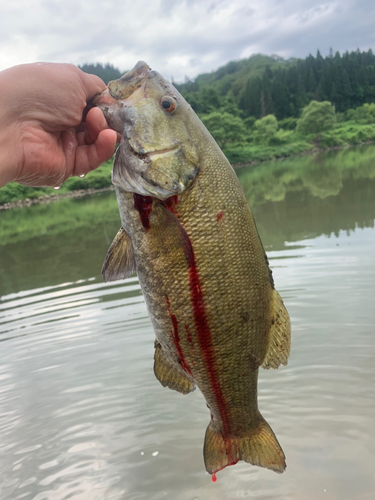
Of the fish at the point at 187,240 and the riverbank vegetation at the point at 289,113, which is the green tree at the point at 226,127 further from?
the fish at the point at 187,240

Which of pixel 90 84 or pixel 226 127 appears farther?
pixel 226 127

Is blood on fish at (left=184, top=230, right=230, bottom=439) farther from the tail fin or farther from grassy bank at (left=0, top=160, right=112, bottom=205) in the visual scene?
grassy bank at (left=0, top=160, right=112, bottom=205)

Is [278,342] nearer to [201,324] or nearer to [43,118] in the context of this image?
[201,324]

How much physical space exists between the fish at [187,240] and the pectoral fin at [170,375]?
0.17 m

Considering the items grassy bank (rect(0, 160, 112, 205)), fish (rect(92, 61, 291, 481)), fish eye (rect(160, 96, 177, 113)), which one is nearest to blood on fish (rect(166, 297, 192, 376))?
fish (rect(92, 61, 291, 481))

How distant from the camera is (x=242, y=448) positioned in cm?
230

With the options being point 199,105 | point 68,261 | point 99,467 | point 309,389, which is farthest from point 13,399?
point 199,105

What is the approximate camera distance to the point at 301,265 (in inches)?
319

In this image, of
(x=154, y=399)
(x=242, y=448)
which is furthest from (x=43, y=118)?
(x=154, y=399)

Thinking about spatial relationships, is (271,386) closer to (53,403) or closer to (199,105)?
(53,403)

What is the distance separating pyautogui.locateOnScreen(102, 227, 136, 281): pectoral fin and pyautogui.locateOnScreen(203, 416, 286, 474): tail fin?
3.54ft

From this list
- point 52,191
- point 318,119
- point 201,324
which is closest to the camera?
point 201,324

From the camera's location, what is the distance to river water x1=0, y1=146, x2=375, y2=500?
11.2 ft

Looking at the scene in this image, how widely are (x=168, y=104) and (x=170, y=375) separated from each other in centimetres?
151
